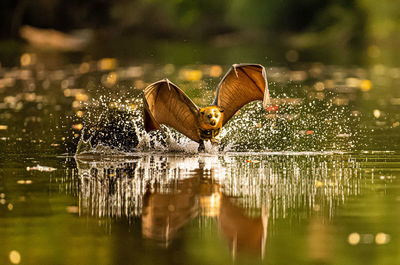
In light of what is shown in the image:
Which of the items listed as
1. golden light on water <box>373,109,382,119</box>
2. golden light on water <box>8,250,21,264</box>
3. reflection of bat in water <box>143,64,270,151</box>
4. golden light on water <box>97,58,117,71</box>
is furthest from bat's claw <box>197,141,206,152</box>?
golden light on water <box>97,58,117,71</box>

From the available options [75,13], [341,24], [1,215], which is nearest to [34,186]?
[1,215]

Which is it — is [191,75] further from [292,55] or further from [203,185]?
[203,185]

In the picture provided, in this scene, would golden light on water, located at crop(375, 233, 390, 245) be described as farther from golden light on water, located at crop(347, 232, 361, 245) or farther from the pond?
golden light on water, located at crop(347, 232, 361, 245)

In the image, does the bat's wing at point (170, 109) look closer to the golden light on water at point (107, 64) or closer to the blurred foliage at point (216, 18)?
the golden light on water at point (107, 64)

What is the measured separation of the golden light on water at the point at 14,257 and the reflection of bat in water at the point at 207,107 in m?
4.51

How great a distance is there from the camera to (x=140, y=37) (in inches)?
1758

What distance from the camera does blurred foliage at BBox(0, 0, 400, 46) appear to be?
3838cm

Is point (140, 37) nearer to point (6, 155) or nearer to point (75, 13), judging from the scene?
point (75, 13)

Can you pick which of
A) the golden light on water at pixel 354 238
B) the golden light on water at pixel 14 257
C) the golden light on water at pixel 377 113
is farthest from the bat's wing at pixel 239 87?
the golden light on water at pixel 14 257

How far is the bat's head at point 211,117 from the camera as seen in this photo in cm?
1025

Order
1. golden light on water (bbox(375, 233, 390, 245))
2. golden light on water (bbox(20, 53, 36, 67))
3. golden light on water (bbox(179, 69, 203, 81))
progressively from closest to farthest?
golden light on water (bbox(375, 233, 390, 245)) < golden light on water (bbox(179, 69, 203, 81)) < golden light on water (bbox(20, 53, 36, 67))

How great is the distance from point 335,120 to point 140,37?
1266 inches

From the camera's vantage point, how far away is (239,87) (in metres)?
10.7

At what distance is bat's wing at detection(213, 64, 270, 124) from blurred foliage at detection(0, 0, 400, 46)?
92.4 feet
